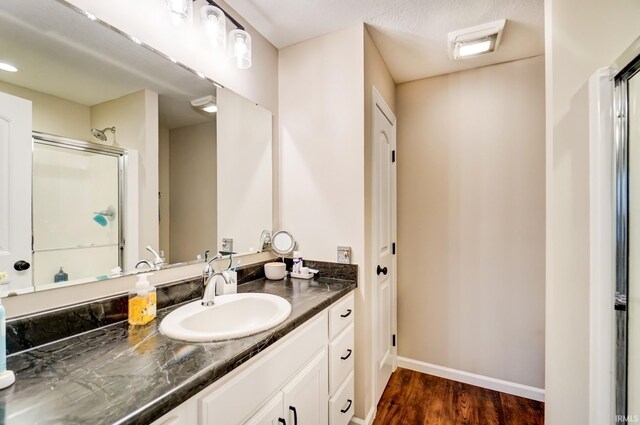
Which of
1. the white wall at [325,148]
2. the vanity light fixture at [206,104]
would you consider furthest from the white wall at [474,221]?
the vanity light fixture at [206,104]

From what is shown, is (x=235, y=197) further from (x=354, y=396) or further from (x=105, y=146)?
(x=354, y=396)

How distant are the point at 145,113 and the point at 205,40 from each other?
0.54 metres

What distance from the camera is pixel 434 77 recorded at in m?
2.30

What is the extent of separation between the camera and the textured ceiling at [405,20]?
5.00ft

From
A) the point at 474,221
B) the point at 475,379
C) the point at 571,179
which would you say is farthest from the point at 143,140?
the point at 475,379

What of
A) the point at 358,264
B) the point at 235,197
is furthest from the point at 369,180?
the point at 235,197

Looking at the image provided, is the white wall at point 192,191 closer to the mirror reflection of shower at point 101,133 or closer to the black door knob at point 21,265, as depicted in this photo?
the mirror reflection of shower at point 101,133

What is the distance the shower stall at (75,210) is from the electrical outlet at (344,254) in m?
1.10

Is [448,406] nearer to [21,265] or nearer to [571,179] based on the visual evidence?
[571,179]

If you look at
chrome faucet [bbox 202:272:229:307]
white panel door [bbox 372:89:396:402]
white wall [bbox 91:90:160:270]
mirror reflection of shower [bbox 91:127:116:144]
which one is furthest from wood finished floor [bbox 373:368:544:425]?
mirror reflection of shower [bbox 91:127:116:144]

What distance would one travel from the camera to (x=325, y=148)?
5.81 feet

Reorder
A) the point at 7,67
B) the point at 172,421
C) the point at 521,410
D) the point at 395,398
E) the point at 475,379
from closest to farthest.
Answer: the point at 172,421
the point at 7,67
the point at 521,410
the point at 395,398
the point at 475,379

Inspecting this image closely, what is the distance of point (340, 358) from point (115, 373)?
3.47 feet

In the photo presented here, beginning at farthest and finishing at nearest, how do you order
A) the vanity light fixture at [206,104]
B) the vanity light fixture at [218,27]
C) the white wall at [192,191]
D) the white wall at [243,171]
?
the white wall at [243,171] → the vanity light fixture at [206,104] → the white wall at [192,191] → the vanity light fixture at [218,27]
